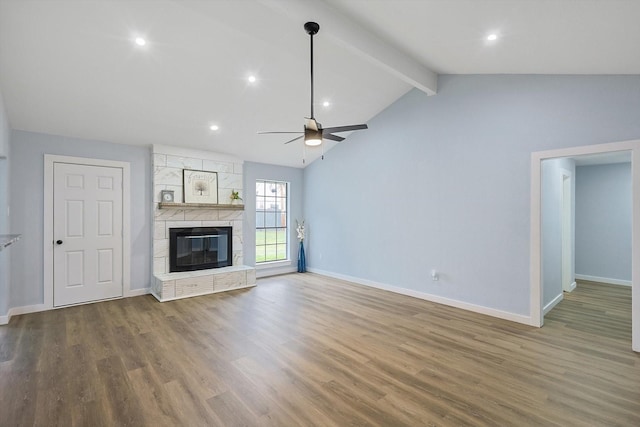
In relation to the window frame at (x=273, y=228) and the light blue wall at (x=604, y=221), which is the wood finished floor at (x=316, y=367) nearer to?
the light blue wall at (x=604, y=221)

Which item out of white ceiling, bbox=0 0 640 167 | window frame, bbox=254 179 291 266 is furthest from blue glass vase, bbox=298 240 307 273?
white ceiling, bbox=0 0 640 167

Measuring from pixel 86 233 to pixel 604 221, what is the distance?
9.61 m

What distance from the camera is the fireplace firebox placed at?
18.0 ft

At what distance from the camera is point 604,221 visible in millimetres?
6090

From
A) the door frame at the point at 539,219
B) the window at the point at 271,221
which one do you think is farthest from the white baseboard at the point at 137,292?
the door frame at the point at 539,219

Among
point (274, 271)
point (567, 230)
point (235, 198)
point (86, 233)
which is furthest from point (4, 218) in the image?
point (567, 230)

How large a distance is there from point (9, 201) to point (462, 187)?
21.0ft

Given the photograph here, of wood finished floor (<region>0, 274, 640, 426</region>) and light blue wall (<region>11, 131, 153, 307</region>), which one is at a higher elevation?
light blue wall (<region>11, 131, 153, 307</region>)

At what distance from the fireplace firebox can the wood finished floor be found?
1233mm

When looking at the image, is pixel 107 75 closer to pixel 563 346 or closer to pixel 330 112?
pixel 330 112

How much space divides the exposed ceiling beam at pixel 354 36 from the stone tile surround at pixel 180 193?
3.66m

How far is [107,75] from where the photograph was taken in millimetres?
3477

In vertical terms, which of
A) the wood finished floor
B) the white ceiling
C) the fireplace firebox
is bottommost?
the wood finished floor

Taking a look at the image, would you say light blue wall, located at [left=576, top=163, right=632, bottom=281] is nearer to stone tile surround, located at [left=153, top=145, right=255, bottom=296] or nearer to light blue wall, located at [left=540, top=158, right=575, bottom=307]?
light blue wall, located at [left=540, top=158, right=575, bottom=307]
